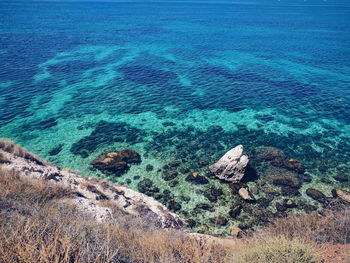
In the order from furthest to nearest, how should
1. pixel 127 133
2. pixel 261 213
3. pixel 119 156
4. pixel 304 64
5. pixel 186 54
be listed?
pixel 186 54 → pixel 304 64 → pixel 127 133 → pixel 119 156 → pixel 261 213

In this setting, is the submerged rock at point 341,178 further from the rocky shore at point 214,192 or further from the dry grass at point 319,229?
the dry grass at point 319,229

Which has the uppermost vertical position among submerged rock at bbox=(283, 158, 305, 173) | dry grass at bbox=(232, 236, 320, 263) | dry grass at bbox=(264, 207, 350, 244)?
dry grass at bbox=(232, 236, 320, 263)

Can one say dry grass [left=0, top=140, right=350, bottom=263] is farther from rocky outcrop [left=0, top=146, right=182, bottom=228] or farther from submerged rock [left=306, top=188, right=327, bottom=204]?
submerged rock [left=306, top=188, right=327, bottom=204]

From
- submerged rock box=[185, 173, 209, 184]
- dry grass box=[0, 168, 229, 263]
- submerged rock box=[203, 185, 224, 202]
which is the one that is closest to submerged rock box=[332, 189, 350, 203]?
submerged rock box=[203, 185, 224, 202]

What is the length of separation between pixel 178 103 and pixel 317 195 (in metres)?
19.4

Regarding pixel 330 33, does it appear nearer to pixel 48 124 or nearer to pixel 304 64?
pixel 304 64

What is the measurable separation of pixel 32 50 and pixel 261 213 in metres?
53.5

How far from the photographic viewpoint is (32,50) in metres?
46.4

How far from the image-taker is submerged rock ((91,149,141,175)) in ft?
60.8

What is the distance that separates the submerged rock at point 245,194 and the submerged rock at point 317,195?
441cm

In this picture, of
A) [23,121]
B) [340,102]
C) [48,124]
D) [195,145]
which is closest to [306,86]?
[340,102]

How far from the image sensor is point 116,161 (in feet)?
63.0

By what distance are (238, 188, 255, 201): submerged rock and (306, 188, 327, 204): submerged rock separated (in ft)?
14.5

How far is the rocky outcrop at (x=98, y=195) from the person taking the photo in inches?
496
